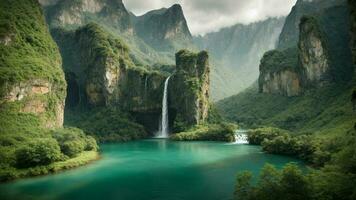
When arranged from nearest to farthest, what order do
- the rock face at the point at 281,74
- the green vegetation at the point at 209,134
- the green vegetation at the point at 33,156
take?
the green vegetation at the point at 33,156, the green vegetation at the point at 209,134, the rock face at the point at 281,74

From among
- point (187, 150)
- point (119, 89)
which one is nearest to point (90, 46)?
point (119, 89)

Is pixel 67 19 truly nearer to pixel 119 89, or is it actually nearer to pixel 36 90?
pixel 119 89

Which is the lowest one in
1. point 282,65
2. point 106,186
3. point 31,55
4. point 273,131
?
point 106,186

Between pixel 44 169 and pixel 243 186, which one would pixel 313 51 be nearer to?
pixel 44 169

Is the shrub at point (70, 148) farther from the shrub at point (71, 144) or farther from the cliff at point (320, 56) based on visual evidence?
the cliff at point (320, 56)

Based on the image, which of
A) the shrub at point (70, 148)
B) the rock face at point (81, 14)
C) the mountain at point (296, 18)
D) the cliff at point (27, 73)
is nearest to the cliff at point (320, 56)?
the mountain at point (296, 18)
